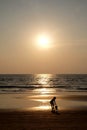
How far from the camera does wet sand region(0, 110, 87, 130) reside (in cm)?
1964

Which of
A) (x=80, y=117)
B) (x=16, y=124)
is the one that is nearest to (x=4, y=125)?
(x=16, y=124)

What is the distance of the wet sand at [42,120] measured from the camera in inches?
773

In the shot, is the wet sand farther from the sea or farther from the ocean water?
the ocean water

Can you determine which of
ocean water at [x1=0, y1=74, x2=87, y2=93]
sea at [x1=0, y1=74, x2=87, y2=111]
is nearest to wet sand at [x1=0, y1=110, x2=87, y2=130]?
sea at [x1=0, y1=74, x2=87, y2=111]

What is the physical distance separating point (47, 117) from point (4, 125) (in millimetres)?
3878

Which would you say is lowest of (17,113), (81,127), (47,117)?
(81,127)

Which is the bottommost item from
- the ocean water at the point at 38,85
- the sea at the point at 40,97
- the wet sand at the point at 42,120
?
the wet sand at the point at 42,120

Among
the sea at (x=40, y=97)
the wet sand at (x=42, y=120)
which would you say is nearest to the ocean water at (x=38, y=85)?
the sea at (x=40, y=97)

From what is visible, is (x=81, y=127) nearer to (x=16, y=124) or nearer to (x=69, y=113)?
(x=16, y=124)

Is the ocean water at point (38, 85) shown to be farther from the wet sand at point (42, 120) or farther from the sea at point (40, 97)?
the wet sand at point (42, 120)

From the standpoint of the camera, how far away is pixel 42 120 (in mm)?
21875

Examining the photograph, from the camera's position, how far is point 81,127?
19.7 meters

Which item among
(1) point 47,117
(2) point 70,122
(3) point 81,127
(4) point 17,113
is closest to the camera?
(3) point 81,127

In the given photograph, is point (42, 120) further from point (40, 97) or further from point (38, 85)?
point (38, 85)
